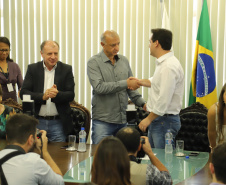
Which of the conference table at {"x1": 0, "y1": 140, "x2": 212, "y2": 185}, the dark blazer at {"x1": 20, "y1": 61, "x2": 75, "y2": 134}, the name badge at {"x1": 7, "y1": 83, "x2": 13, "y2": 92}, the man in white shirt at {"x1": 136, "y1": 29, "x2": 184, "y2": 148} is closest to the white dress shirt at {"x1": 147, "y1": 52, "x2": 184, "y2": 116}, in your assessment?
the man in white shirt at {"x1": 136, "y1": 29, "x2": 184, "y2": 148}

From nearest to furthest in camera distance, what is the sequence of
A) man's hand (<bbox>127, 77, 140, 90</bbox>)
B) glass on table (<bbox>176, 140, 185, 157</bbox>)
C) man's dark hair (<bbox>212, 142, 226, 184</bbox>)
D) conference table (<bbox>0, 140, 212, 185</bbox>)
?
man's dark hair (<bbox>212, 142, 226, 184</bbox>), conference table (<bbox>0, 140, 212, 185</bbox>), glass on table (<bbox>176, 140, 185, 157</bbox>), man's hand (<bbox>127, 77, 140, 90</bbox>)

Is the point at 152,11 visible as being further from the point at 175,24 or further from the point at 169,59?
the point at 169,59

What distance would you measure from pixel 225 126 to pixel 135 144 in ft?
4.21

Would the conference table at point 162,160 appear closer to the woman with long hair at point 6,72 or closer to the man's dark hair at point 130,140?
the man's dark hair at point 130,140

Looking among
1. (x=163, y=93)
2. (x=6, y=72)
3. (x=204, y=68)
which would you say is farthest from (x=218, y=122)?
(x=6, y=72)

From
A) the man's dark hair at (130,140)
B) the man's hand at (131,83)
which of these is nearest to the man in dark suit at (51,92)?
the man's hand at (131,83)

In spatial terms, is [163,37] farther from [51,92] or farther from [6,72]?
[6,72]

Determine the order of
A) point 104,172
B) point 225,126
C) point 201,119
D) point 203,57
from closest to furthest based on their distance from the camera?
1. point 104,172
2. point 225,126
3. point 201,119
4. point 203,57

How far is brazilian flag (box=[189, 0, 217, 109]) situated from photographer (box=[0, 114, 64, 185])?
3.24 m

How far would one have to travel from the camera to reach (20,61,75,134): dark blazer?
4.02m

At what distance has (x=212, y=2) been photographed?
5344mm

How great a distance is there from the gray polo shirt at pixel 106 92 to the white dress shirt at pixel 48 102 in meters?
0.42

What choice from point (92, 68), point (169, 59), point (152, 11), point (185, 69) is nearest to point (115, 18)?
point (152, 11)

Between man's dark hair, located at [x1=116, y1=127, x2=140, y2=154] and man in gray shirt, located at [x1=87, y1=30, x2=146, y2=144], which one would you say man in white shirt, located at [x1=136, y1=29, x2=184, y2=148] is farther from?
man's dark hair, located at [x1=116, y1=127, x2=140, y2=154]
